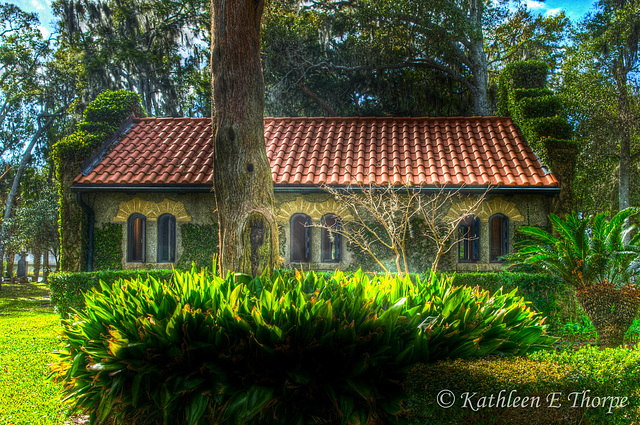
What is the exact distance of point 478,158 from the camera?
1104 centimetres

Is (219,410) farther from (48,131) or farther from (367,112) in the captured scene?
(48,131)

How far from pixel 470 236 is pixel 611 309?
3.79 m

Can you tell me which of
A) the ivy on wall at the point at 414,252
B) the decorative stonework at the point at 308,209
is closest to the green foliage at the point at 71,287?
the decorative stonework at the point at 308,209

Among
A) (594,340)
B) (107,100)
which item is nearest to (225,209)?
(594,340)

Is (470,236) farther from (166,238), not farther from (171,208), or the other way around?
(166,238)

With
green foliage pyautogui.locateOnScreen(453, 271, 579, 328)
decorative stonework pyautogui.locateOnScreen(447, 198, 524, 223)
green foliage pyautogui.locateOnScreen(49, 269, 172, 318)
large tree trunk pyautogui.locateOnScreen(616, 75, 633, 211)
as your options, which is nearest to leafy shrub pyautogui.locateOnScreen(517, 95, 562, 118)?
decorative stonework pyautogui.locateOnScreen(447, 198, 524, 223)

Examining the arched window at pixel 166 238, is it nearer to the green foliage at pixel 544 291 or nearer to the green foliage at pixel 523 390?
the green foliage at pixel 544 291

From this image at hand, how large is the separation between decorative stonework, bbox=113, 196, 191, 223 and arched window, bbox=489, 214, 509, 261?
7595 millimetres

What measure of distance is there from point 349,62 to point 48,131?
1747 cm

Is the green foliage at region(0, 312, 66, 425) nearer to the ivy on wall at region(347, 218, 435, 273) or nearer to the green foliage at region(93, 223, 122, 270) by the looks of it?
the green foliage at region(93, 223, 122, 270)

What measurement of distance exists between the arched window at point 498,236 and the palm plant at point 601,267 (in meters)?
1.80

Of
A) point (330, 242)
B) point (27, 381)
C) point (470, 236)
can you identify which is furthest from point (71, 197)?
point (470, 236)

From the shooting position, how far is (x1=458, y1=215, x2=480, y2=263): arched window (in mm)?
10680

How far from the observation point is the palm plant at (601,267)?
7363 millimetres
